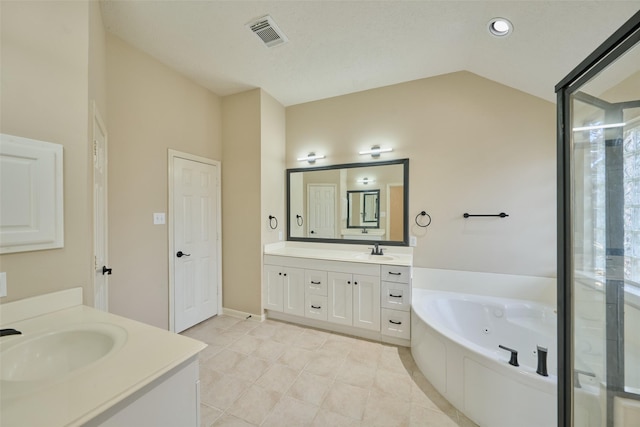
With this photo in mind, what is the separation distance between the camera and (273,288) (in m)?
3.04

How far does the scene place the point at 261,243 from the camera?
10.0 ft

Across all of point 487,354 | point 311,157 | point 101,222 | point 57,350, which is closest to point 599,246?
point 487,354

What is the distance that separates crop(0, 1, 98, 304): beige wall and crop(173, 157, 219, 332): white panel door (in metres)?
1.29

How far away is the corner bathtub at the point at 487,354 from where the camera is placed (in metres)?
1.41

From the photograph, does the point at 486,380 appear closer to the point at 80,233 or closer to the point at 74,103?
the point at 80,233

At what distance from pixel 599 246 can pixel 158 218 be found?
3271 millimetres

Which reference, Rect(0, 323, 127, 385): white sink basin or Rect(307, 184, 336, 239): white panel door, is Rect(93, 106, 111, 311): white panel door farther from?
Rect(307, 184, 336, 239): white panel door

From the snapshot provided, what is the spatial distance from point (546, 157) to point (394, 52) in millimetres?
1832

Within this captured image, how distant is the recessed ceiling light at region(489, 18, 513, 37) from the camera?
1.84m

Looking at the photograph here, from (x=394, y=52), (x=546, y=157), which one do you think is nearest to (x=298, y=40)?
(x=394, y=52)

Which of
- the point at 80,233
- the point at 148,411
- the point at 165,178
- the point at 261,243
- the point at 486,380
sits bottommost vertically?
the point at 486,380

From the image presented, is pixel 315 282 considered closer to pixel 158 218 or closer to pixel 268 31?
pixel 158 218

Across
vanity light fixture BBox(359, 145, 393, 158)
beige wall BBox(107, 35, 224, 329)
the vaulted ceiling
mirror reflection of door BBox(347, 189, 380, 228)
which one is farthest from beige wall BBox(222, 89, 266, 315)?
vanity light fixture BBox(359, 145, 393, 158)

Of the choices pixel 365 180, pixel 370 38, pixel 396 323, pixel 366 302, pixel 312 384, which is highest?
pixel 370 38
